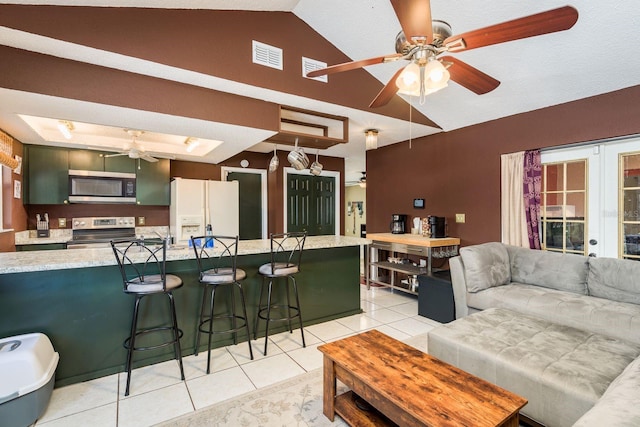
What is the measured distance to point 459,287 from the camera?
323 cm

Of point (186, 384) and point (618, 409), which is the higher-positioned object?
point (618, 409)

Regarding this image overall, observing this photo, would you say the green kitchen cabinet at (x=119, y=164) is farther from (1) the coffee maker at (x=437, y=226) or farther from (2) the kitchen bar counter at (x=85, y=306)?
(1) the coffee maker at (x=437, y=226)

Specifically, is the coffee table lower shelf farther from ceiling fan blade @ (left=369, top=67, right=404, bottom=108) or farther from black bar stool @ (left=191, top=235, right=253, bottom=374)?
ceiling fan blade @ (left=369, top=67, right=404, bottom=108)

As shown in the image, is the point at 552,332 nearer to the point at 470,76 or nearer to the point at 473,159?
the point at 470,76

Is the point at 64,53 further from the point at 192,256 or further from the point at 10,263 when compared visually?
the point at 192,256

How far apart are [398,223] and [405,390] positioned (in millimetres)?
3492

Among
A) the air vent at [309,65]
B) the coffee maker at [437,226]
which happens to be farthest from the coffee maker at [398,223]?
the air vent at [309,65]

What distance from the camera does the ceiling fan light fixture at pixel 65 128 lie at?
3340 mm

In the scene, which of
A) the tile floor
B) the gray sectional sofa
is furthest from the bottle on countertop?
the gray sectional sofa

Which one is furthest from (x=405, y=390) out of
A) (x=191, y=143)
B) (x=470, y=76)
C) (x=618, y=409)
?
(x=191, y=143)

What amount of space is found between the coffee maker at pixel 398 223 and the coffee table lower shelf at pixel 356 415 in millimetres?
3143

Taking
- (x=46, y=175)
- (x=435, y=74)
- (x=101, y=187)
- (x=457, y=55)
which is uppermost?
(x=457, y=55)

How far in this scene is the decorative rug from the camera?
1828 mm

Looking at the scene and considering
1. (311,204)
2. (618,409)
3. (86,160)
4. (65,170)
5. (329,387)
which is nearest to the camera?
(618,409)
